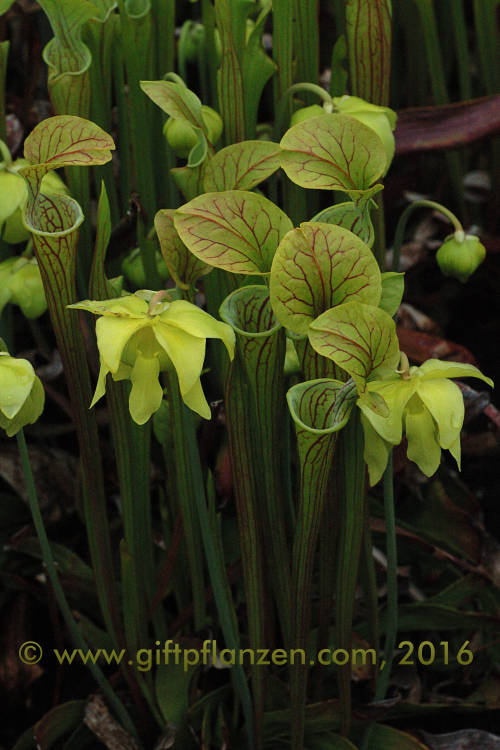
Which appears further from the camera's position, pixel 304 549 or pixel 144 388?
pixel 304 549

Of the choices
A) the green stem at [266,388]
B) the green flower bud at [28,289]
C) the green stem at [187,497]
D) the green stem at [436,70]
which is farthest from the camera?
the green stem at [436,70]

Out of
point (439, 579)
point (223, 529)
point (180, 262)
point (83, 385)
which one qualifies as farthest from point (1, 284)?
point (439, 579)

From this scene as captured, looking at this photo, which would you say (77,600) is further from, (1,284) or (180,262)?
(180,262)

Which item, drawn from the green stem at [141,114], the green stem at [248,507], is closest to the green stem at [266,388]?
the green stem at [248,507]

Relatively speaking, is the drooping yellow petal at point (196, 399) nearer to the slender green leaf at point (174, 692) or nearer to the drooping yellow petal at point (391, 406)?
the drooping yellow petal at point (391, 406)

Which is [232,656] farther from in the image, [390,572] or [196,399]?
[196,399]

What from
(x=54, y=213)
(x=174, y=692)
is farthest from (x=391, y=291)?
→ (x=174, y=692)
